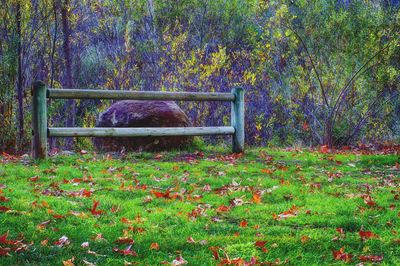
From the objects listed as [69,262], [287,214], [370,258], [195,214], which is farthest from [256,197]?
[69,262]

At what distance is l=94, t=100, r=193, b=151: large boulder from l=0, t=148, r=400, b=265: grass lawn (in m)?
1.96

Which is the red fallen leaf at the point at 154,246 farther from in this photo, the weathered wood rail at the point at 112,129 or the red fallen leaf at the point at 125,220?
the weathered wood rail at the point at 112,129

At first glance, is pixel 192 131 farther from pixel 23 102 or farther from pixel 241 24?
pixel 241 24

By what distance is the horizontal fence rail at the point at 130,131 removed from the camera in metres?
9.30

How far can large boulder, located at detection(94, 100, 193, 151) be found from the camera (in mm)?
11086

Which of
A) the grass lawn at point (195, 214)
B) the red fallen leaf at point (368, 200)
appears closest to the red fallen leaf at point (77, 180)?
the grass lawn at point (195, 214)

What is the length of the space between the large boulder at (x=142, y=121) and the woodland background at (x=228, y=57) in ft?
5.75

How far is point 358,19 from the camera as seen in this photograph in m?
14.3

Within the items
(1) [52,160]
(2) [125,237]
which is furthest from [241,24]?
(2) [125,237]

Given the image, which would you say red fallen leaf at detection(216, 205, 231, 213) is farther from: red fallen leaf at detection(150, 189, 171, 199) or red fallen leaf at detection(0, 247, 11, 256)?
red fallen leaf at detection(0, 247, 11, 256)

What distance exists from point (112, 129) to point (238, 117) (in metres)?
2.82

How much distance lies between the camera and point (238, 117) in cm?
1103

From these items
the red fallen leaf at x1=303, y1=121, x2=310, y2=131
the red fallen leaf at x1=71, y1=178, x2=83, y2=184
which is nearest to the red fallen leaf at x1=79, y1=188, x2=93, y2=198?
the red fallen leaf at x1=71, y1=178, x2=83, y2=184

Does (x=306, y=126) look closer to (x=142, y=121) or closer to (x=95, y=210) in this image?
(x=142, y=121)
